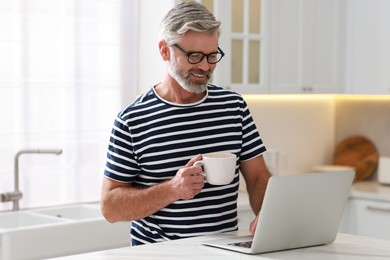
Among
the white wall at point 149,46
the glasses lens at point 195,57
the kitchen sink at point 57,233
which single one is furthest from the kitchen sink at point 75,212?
the glasses lens at point 195,57

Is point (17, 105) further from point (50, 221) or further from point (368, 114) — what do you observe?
point (368, 114)

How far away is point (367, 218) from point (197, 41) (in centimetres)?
228

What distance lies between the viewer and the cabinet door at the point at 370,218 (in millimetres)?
4297

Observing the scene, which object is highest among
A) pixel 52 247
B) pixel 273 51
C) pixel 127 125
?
pixel 273 51

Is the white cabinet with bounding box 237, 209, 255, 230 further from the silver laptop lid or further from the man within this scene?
the silver laptop lid

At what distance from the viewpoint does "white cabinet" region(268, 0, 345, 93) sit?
14.6 feet

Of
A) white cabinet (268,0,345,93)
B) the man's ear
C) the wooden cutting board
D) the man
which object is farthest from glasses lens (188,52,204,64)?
the wooden cutting board

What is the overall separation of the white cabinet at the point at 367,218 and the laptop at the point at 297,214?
2050mm

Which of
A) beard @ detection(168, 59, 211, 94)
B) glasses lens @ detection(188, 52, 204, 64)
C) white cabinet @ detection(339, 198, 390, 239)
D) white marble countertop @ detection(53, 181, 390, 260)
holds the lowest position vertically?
white cabinet @ detection(339, 198, 390, 239)

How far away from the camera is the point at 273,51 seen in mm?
4438

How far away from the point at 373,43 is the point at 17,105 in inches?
86.9

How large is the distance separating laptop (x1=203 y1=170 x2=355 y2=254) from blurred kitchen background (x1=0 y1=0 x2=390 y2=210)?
1.65 metres

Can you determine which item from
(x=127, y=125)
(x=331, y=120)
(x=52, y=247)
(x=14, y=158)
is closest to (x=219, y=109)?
(x=127, y=125)

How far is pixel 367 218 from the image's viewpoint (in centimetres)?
439
